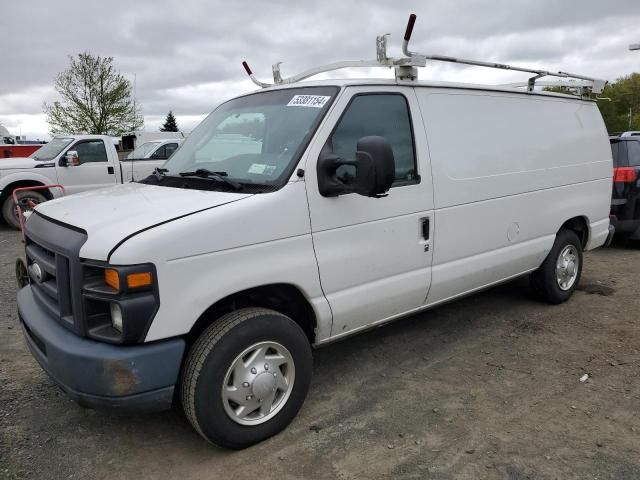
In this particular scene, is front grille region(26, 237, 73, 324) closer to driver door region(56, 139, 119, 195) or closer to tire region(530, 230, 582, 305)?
tire region(530, 230, 582, 305)

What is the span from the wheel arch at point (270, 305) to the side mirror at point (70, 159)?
28.8 feet

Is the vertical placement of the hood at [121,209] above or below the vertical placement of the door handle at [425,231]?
above

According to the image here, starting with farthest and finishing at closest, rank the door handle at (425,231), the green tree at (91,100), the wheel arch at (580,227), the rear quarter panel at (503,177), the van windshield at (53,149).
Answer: the green tree at (91,100), the van windshield at (53,149), the wheel arch at (580,227), the rear quarter panel at (503,177), the door handle at (425,231)

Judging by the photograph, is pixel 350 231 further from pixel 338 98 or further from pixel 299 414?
pixel 299 414

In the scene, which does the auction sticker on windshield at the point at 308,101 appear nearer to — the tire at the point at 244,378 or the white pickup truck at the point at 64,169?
the tire at the point at 244,378

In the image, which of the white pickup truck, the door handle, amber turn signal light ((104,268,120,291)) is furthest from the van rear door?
the white pickup truck

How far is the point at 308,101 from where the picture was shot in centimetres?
341

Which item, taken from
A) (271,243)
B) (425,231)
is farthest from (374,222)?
(271,243)

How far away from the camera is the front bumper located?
2.54 m

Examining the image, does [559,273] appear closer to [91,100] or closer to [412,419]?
[412,419]

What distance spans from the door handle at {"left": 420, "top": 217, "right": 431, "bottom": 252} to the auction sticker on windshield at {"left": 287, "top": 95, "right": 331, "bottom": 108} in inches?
41.7

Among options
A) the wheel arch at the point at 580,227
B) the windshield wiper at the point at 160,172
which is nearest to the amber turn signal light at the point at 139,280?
the windshield wiper at the point at 160,172

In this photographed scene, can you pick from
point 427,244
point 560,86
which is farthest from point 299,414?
point 560,86

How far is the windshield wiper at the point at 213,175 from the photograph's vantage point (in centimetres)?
305
